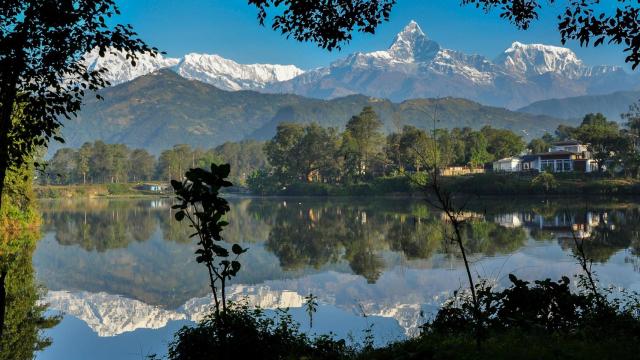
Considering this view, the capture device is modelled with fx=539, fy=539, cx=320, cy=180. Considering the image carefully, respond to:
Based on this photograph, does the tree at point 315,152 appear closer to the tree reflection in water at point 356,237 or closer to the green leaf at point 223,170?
the tree reflection in water at point 356,237

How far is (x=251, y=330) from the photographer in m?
10.7

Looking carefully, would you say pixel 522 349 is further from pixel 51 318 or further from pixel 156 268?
pixel 156 268

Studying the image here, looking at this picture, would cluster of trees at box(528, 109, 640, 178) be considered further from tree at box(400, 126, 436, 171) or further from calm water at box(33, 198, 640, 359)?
calm water at box(33, 198, 640, 359)

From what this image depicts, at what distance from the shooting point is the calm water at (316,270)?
18.5m

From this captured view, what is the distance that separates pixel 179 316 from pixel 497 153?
5073 inches

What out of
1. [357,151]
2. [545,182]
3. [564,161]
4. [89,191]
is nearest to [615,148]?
[545,182]

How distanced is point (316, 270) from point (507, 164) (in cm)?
10705

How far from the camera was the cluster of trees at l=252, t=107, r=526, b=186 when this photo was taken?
12475 cm

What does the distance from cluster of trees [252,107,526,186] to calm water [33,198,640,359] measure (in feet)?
233

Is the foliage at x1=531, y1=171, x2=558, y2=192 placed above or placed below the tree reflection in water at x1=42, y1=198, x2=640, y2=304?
above

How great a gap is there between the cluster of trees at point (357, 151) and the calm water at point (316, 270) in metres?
71.1

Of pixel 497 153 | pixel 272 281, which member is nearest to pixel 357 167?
pixel 497 153

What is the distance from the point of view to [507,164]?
12669 centimetres

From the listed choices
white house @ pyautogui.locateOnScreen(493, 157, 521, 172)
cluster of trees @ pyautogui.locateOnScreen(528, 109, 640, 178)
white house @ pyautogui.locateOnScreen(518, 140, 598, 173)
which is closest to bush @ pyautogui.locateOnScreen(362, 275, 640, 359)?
cluster of trees @ pyautogui.locateOnScreen(528, 109, 640, 178)
